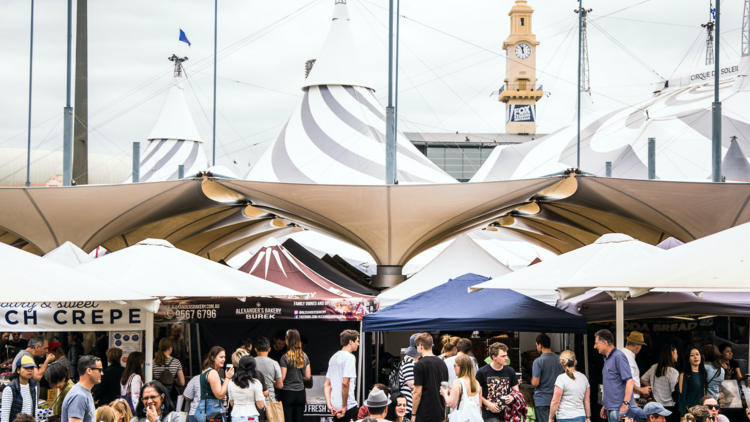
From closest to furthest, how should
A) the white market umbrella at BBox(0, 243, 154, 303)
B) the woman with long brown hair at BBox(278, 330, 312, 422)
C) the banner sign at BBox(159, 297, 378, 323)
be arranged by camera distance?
the white market umbrella at BBox(0, 243, 154, 303) → the woman with long brown hair at BBox(278, 330, 312, 422) → the banner sign at BBox(159, 297, 378, 323)

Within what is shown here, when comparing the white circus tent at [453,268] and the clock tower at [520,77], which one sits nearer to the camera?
the white circus tent at [453,268]

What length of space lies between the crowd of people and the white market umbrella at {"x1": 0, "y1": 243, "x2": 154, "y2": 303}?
538mm

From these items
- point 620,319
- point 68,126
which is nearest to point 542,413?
point 620,319

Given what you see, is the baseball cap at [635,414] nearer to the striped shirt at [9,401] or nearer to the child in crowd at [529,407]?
the child in crowd at [529,407]

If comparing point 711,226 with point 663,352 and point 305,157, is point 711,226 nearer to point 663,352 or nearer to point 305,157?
point 663,352

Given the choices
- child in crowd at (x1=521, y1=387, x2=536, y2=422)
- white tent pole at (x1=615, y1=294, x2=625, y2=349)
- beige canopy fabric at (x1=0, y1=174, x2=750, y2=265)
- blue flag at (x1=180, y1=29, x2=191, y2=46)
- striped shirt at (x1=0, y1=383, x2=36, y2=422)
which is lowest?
child in crowd at (x1=521, y1=387, x2=536, y2=422)

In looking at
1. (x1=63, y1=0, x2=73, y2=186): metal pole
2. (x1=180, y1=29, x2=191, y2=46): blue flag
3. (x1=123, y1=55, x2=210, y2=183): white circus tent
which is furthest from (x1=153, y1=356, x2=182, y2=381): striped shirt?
(x1=123, y1=55, x2=210, y2=183): white circus tent

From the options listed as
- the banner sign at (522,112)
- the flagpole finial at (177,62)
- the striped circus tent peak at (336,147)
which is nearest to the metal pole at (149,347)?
the striped circus tent peak at (336,147)

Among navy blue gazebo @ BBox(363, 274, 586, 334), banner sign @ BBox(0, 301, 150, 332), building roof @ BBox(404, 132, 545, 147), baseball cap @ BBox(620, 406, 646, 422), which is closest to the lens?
baseball cap @ BBox(620, 406, 646, 422)

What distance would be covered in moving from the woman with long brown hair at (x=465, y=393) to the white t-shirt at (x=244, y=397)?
5.73 ft

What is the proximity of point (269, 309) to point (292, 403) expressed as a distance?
1669mm

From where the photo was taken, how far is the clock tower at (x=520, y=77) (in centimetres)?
6538

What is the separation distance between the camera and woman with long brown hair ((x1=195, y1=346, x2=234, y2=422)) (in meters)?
6.32

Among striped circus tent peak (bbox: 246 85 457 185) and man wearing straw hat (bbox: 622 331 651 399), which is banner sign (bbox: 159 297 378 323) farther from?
striped circus tent peak (bbox: 246 85 457 185)
